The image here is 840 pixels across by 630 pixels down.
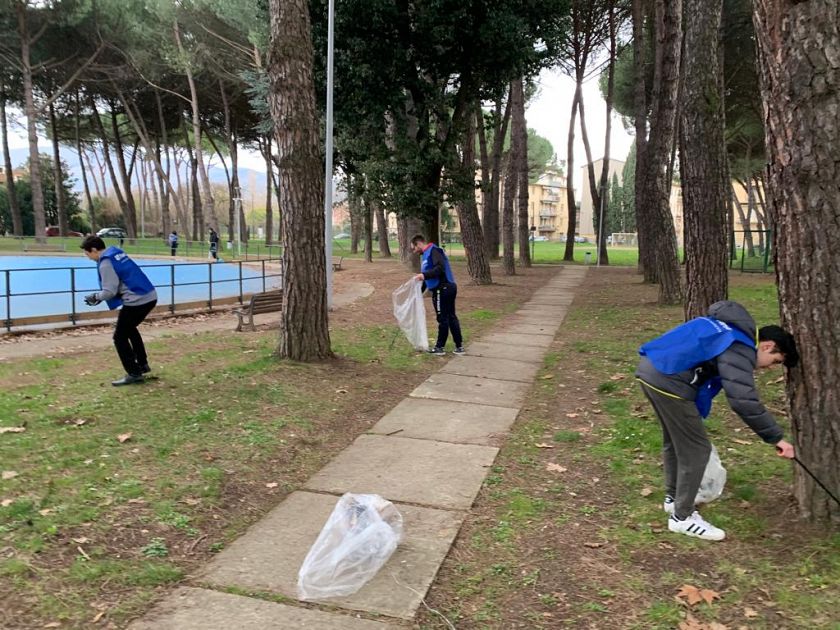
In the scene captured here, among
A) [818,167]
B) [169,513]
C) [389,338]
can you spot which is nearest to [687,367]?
[818,167]

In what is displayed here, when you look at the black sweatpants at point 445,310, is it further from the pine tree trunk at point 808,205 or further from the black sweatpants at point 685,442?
the pine tree trunk at point 808,205

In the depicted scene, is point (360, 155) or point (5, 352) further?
point (360, 155)

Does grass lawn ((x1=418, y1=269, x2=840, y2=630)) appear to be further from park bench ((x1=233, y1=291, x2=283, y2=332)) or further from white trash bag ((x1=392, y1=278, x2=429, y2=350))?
park bench ((x1=233, y1=291, x2=283, y2=332))

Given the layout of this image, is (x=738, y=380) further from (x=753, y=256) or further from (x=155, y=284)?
(x=753, y=256)

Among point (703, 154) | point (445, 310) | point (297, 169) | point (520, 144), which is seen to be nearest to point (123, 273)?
point (297, 169)

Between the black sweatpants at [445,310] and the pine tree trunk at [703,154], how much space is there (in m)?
3.06

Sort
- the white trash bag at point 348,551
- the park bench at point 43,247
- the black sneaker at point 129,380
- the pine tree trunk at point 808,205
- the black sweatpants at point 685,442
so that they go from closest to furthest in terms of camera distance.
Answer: the white trash bag at point 348,551 → the pine tree trunk at point 808,205 → the black sweatpants at point 685,442 → the black sneaker at point 129,380 → the park bench at point 43,247

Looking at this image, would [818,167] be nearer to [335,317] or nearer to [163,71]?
[335,317]

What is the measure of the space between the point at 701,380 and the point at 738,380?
0.99 feet

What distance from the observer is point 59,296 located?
14641mm

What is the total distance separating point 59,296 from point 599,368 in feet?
40.6

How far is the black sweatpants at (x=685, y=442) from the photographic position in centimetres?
337

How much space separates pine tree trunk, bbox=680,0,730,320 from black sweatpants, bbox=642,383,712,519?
5.54 meters

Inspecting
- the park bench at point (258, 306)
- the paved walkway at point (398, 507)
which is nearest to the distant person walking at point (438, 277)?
the paved walkway at point (398, 507)
